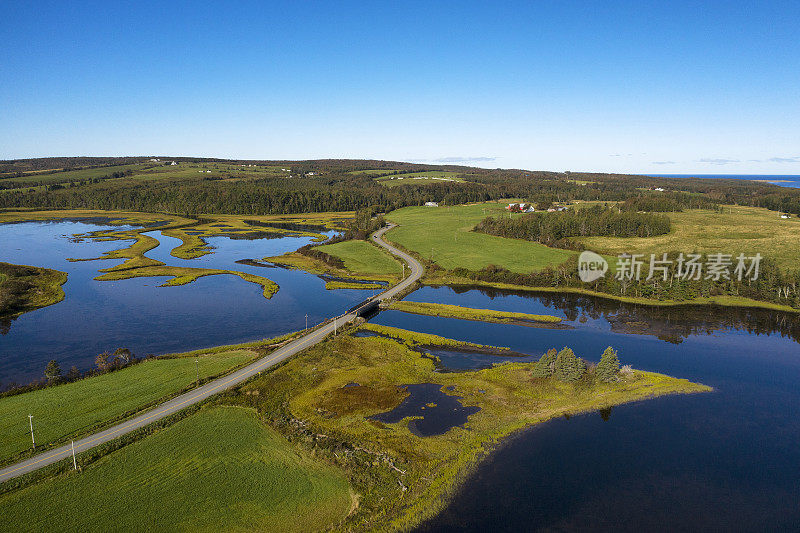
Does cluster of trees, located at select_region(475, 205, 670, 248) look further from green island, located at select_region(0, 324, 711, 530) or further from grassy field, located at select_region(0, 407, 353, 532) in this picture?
grassy field, located at select_region(0, 407, 353, 532)

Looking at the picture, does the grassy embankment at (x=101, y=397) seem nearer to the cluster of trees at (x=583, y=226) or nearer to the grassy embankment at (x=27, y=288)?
the grassy embankment at (x=27, y=288)

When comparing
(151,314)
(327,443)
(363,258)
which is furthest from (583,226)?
(327,443)

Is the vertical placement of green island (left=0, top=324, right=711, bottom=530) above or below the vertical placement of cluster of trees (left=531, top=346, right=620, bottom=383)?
below

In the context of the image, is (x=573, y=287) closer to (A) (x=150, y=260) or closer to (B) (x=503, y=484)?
(B) (x=503, y=484)

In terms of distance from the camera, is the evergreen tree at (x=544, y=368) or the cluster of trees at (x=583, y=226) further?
the cluster of trees at (x=583, y=226)

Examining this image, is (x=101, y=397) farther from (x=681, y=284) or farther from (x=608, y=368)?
(x=681, y=284)

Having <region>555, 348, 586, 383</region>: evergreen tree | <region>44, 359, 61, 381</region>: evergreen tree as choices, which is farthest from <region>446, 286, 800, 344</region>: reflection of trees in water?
<region>44, 359, 61, 381</region>: evergreen tree

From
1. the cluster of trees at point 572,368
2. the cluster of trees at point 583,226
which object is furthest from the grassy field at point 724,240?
the cluster of trees at point 572,368
